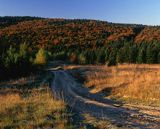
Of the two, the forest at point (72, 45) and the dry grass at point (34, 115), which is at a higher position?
the forest at point (72, 45)

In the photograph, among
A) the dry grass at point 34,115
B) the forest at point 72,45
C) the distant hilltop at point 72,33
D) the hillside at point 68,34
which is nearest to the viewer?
the dry grass at point 34,115

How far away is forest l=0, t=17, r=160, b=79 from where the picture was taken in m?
53.9

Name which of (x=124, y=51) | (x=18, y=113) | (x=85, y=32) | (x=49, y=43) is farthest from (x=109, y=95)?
(x=85, y=32)

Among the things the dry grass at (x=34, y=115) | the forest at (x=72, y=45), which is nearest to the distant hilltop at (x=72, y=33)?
the forest at (x=72, y=45)

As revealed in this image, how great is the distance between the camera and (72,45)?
133750 mm

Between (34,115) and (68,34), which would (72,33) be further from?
(34,115)

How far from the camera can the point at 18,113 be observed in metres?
12.2

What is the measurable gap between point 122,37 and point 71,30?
89.4 feet

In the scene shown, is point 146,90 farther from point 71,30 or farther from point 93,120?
point 71,30

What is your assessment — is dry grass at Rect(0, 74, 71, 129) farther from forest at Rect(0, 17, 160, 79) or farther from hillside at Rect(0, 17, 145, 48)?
hillside at Rect(0, 17, 145, 48)

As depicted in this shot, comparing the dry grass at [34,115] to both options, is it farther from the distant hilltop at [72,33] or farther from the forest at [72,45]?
the distant hilltop at [72,33]

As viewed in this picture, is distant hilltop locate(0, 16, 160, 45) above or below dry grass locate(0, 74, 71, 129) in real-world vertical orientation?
above

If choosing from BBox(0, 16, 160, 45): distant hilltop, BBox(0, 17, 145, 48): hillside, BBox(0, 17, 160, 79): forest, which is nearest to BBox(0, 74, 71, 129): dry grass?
BBox(0, 17, 160, 79): forest

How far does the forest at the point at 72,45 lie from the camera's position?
177ft
